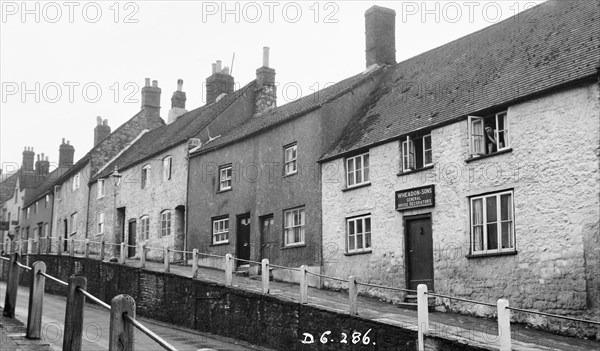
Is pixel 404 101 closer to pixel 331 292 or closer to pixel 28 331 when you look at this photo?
pixel 331 292

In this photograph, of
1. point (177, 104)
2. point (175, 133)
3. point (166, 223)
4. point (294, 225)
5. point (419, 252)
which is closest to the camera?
point (419, 252)

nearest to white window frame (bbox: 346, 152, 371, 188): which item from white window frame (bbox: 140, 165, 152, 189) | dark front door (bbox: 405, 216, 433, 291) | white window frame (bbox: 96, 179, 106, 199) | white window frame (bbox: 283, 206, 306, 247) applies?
dark front door (bbox: 405, 216, 433, 291)

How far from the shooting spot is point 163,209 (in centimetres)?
3089

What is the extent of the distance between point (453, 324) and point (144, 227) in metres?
21.3

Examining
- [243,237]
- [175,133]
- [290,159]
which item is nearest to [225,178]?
[243,237]

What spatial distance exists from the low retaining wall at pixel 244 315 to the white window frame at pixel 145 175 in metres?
6.53

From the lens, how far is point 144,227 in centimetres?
3278

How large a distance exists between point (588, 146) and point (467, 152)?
10.7ft

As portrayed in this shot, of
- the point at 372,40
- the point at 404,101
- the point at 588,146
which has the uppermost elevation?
the point at 372,40

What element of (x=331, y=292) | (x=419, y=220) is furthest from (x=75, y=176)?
(x=419, y=220)

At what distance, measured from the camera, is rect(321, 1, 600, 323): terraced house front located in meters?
14.4

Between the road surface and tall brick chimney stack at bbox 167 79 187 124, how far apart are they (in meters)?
19.4

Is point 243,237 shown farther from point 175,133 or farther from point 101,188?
point 101,188

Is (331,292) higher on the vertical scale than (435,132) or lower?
lower
